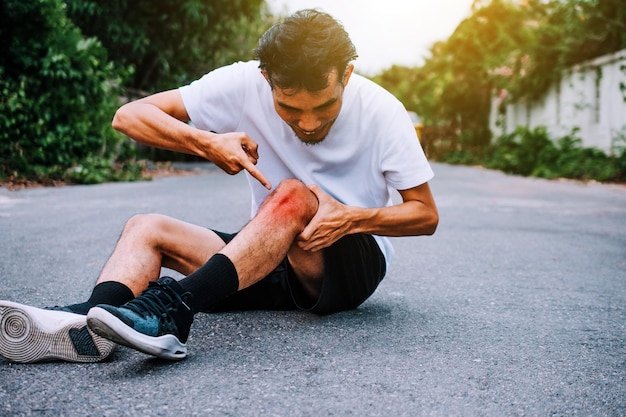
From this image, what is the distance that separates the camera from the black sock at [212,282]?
7.22ft

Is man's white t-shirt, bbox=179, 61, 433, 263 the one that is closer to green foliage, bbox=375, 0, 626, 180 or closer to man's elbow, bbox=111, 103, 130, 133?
man's elbow, bbox=111, 103, 130, 133

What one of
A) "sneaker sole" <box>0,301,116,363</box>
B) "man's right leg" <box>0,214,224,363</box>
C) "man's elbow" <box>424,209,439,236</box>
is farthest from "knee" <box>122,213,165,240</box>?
"man's elbow" <box>424,209,439,236</box>

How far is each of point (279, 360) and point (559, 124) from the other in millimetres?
17547

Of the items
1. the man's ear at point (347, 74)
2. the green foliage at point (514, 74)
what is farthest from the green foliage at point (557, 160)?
the man's ear at point (347, 74)

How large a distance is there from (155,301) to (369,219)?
83 centimetres

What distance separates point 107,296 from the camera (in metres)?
2.29

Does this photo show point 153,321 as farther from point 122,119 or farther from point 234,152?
point 122,119

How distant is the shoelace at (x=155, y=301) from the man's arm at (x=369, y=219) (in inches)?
20.4

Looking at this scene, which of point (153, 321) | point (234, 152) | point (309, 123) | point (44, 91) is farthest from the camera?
point (44, 91)

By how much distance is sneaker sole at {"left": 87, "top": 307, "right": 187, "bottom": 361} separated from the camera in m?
1.93

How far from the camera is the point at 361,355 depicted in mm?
2389

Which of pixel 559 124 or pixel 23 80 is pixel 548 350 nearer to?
pixel 23 80

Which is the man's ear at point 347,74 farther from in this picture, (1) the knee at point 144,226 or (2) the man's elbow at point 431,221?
(1) the knee at point 144,226

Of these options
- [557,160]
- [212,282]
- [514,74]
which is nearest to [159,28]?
[514,74]
